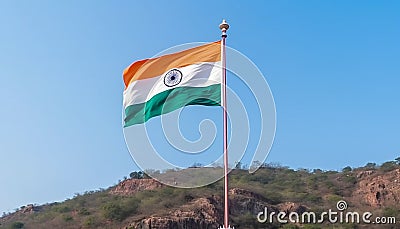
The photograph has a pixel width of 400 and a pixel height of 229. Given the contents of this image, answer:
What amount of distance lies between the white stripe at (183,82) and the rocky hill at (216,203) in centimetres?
2749

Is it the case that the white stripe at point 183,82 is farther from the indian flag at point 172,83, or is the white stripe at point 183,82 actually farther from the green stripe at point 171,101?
the green stripe at point 171,101

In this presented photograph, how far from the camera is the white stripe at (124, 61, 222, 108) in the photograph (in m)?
12.1

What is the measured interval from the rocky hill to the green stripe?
27534 mm

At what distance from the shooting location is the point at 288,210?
44500mm

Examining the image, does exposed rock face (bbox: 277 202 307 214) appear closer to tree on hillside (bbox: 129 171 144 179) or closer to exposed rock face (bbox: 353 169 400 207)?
exposed rock face (bbox: 353 169 400 207)

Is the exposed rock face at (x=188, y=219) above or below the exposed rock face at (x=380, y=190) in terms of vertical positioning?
below

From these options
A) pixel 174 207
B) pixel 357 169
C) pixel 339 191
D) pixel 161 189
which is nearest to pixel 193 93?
pixel 174 207

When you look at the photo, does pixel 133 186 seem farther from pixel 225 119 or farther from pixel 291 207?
pixel 225 119

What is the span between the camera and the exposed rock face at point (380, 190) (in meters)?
48.7

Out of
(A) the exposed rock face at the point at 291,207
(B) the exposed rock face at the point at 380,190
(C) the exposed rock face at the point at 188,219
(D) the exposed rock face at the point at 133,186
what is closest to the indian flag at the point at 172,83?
(C) the exposed rock face at the point at 188,219

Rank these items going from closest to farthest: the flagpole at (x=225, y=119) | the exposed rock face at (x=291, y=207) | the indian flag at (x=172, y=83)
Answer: the flagpole at (x=225, y=119), the indian flag at (x=172, y=83), the exposed rock face at (x=291, y=207)

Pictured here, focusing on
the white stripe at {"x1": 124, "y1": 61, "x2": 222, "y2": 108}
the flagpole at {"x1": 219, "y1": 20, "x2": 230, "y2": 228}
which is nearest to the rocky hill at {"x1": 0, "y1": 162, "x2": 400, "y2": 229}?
the white stripe at {"x1": 124, "y1": 61, "x2": 222, "y2": 108}

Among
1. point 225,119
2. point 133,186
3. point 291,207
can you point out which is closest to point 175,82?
point 225,119

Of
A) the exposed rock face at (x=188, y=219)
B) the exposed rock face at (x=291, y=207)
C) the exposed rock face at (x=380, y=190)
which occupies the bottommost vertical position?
the exposed rock face at (x=188, y=219)
